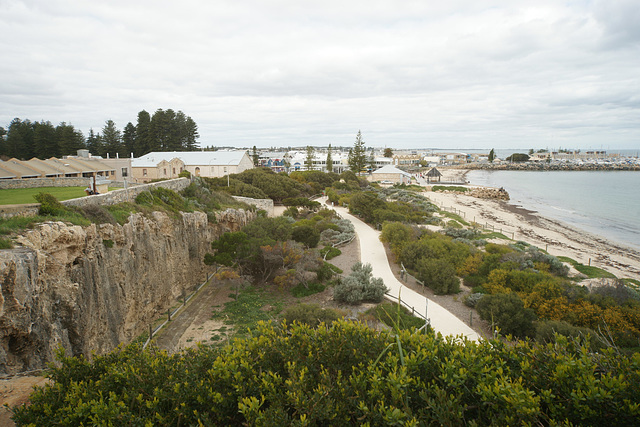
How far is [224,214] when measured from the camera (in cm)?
2059

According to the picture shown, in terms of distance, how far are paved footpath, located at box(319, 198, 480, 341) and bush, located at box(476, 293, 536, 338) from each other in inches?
37.8

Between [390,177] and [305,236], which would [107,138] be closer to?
[305,236]

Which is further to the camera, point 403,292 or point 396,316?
point 403,292

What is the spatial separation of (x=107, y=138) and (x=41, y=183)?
36.3m

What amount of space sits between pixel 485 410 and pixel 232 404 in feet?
8.99

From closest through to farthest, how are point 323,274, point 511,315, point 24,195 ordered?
1. point 511,315
2. point 24,195
3. point 323,274

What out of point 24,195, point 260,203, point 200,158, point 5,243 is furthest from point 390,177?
point 5,243

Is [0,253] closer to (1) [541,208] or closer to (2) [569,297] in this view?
(2) [569,297]

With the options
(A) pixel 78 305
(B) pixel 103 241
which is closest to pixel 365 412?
(A) pixel 78 305

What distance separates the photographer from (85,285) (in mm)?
8953

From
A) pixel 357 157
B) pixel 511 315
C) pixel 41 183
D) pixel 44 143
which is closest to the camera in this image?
pixel 511 315

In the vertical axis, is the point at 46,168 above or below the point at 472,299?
above

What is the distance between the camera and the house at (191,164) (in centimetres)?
3666

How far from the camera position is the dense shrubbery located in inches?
124
